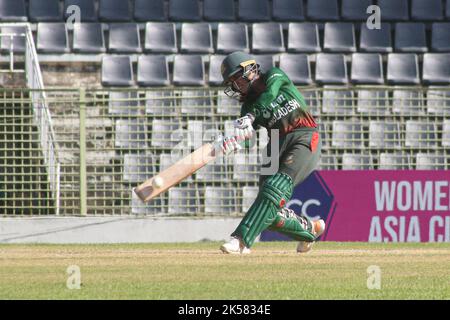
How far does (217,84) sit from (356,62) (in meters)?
2.61

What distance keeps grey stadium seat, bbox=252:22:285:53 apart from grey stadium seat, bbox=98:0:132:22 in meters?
2.49

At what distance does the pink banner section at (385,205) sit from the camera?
1616 centimetres

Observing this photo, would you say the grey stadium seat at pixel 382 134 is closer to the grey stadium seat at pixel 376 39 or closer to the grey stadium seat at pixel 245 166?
the grey stadium seat at pixel 245 166

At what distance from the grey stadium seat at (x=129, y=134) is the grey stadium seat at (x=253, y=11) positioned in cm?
550

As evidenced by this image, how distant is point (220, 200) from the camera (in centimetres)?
1669

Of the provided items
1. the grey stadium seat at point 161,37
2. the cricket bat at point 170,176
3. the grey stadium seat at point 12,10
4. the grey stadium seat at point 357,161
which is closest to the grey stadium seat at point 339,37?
the grey stadium seat at point 161,37

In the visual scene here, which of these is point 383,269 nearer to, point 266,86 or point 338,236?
point 266,86

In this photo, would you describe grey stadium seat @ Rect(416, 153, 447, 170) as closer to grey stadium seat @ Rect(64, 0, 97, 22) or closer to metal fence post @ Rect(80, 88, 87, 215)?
metal fence post @ Rect(80, 88, 87, 215)

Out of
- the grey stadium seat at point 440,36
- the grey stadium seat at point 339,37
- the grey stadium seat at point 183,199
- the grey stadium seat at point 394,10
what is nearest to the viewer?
the grey stadium seat at point 183,199

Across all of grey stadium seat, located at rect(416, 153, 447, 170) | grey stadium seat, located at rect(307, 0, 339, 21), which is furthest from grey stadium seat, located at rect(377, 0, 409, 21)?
grey stadium seat, located at rect(416, 153, 447, 170)

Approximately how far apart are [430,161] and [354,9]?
5.52m

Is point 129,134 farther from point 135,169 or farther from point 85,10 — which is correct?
point 85,10

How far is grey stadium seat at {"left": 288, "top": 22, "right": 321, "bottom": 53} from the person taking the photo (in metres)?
21.0
